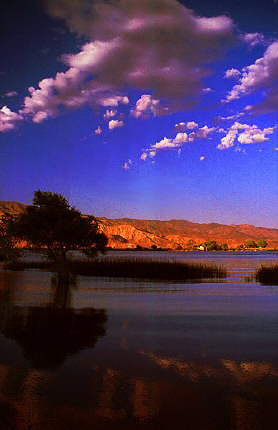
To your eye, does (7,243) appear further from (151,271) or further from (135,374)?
(135,374)

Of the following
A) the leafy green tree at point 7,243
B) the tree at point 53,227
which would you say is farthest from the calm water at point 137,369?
the leafy green tree at point 7,243

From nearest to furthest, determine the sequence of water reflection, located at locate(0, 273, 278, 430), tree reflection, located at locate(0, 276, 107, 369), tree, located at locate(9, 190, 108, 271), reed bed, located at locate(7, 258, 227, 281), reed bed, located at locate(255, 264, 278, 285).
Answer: water reflection, located at locate(0, 273, 278, 430), tree reflection, located at locate(0, 276, 107, 369), reed bed, located at locate(255, 264, 278, 285), tree, located at locate(9, 190, 108, 271), reed bed, located at locate(7, 258, 227, 281)

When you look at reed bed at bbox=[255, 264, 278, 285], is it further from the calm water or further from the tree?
the calm water

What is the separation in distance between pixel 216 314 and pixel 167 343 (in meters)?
7.02

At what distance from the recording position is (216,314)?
19438 millimetres

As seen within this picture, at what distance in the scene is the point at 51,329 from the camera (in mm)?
14977

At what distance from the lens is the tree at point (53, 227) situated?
42688 millimetres

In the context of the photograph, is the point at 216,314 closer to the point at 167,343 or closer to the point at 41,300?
the point at 167,343

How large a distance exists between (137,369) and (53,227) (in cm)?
3400

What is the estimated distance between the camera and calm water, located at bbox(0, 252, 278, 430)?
702 cm

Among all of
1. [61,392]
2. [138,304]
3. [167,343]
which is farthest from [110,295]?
[61,392]

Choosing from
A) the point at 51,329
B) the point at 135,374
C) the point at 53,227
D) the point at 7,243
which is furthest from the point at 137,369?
the point at 7,243

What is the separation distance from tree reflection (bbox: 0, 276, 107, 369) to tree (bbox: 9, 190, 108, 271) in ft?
65.9

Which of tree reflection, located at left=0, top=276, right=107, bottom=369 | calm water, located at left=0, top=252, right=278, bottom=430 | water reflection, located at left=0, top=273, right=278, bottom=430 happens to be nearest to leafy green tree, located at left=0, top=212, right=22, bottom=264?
tree reflection, located at left=0, top=276, right=107, bottom=369
